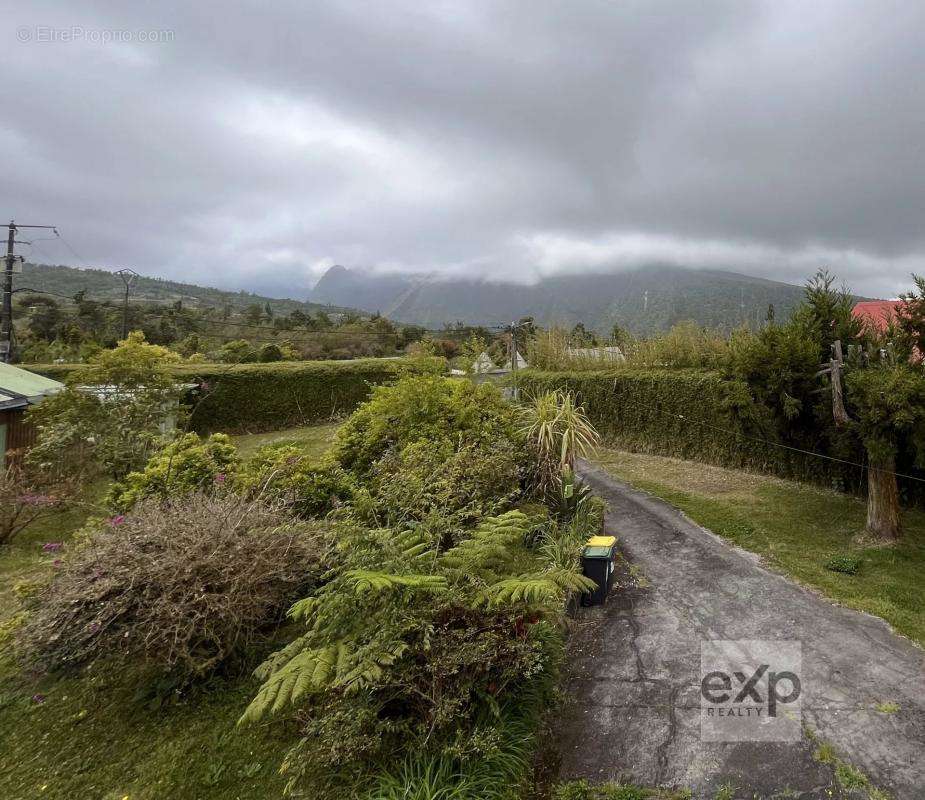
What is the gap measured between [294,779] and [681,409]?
1181 centimetres

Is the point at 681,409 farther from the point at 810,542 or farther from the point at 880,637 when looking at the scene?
the point at 880,637

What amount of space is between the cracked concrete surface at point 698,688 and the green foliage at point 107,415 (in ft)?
25.3

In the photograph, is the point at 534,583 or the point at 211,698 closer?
the point at 534,583

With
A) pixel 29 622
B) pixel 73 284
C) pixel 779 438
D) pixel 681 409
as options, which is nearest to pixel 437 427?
pixel 29 622

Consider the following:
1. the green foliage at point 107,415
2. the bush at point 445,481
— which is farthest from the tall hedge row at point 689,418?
the green foliage at point 107,415

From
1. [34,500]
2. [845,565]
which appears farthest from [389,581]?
[34,500]

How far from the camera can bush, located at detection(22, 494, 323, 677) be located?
9.77ft

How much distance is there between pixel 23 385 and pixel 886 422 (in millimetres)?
14432

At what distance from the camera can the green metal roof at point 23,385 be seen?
8.75m

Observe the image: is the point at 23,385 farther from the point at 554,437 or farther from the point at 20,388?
the point at 554,437

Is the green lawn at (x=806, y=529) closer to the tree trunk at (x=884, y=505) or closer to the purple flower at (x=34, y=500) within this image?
the tree trunk at (x=884, y=505)

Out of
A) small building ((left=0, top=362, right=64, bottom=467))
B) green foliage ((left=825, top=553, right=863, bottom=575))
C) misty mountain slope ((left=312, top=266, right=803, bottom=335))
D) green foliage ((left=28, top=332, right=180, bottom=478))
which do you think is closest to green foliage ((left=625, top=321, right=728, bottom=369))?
green foliage ((left=825, top=553, right=863, bottom=575))

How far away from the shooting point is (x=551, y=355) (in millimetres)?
17188

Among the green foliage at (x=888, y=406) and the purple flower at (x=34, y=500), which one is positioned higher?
the green foliage at (x=888, y=406)
